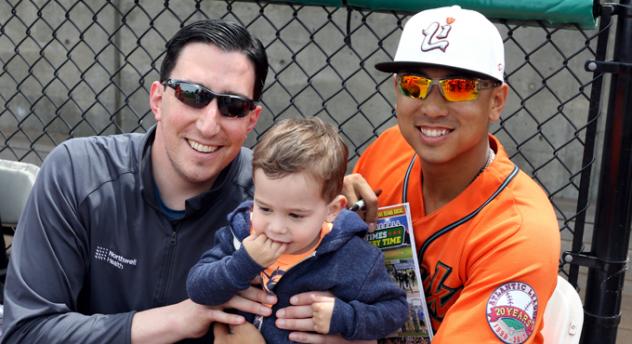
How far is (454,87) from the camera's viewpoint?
213 cm

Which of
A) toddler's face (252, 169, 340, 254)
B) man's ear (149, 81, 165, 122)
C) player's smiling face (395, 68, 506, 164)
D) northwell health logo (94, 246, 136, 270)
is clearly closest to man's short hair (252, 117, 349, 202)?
toddler's face (252, 169, 340, 254)

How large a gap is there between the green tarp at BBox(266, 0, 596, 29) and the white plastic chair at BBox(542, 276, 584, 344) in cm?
84

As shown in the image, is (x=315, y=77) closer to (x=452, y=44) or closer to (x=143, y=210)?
(x=143, y=210)

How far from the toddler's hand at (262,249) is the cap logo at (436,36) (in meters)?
0.69

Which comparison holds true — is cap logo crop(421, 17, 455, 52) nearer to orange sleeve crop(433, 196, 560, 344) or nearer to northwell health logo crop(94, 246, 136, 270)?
orange sleeve crop(433, 196, 560, 344)

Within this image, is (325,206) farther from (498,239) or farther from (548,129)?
(548,129)

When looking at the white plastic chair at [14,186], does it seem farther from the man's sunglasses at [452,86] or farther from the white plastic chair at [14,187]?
the man's sunglasses at [452,86]

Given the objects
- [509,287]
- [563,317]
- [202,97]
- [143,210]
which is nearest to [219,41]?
[202,97]

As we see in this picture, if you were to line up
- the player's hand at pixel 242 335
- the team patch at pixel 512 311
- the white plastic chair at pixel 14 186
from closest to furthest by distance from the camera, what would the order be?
1. the team patch at pixel 512 311
2. the player's hand at pixel 242 335
3. the white plastic chair at pixel 14 186

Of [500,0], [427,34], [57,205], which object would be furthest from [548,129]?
[57,205]

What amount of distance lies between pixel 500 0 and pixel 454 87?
0.55 m

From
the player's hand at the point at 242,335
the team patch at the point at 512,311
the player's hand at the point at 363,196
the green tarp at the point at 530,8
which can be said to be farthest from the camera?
the green tarp at the point at 530,8

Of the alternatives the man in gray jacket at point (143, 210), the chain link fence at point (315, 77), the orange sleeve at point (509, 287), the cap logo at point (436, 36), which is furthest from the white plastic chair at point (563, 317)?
the chain link fence at point (315, 77)

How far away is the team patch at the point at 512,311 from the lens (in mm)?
1962
